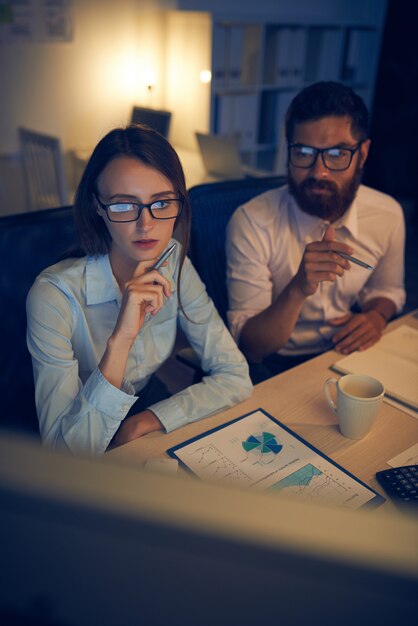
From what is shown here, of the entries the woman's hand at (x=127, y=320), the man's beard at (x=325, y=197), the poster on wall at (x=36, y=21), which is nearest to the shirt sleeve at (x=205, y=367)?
the woman's hand at (x=127, y=320)

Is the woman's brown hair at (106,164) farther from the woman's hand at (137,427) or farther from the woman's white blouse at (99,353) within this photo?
the woman's hand at (137,427)

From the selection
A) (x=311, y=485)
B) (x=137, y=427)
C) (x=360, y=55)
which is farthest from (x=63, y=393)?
(x=360, y=55)

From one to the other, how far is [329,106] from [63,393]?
0.96 metres

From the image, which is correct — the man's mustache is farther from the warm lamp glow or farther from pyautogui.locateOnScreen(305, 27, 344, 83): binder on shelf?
pyautogui.locateOnScreen(305, 27, 344, 83): binder on shelf

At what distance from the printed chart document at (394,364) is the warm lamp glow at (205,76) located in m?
2.82

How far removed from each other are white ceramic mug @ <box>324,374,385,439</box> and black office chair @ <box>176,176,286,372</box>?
26.5 inches

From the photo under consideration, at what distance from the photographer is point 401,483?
2.90 ft

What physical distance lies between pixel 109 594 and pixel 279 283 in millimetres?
1400

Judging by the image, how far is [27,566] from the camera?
0.78 feet

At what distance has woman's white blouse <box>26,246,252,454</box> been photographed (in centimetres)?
98

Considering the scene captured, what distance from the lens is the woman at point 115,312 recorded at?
3.25 ft

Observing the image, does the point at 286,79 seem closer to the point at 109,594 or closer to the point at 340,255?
the point at 340,255

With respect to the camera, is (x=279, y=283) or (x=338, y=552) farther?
(x=279, y=283)

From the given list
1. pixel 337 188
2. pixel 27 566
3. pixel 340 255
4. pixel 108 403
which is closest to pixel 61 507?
pixel 27 566
